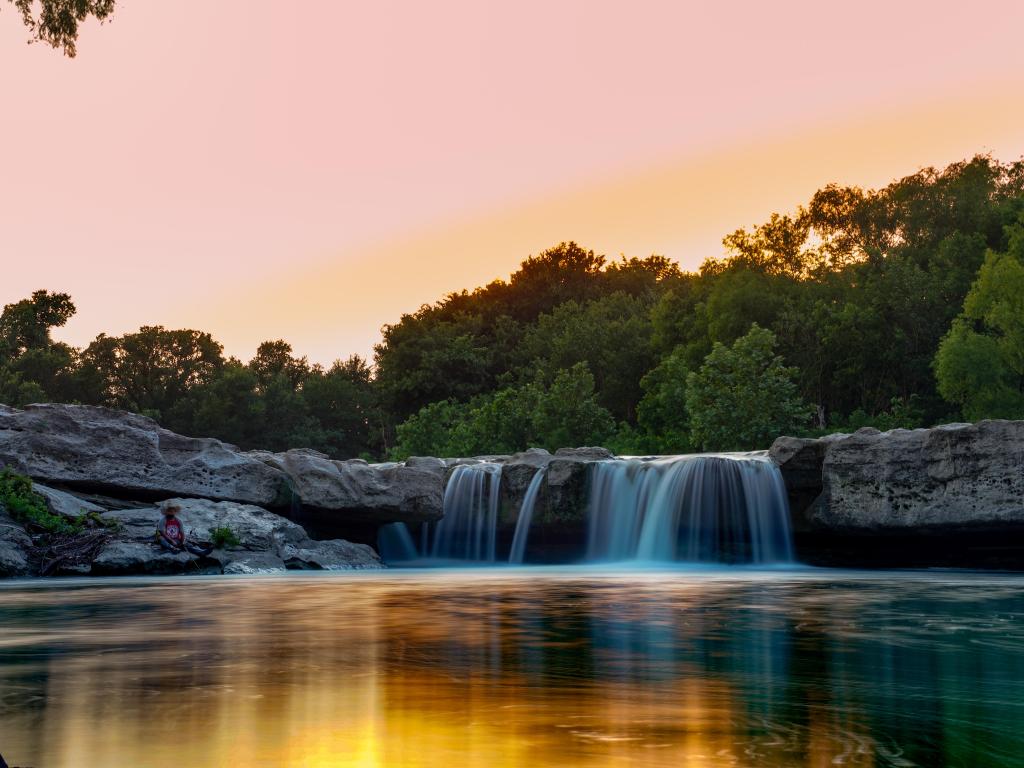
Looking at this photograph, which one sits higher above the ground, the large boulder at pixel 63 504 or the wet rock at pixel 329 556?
the large boulder at pixel 63 504

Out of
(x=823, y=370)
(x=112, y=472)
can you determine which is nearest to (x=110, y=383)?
(x=823, y=370)

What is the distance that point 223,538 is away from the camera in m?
20.8

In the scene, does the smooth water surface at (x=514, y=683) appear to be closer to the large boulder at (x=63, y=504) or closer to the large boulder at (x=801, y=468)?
the large boulder at (x=63, y=504)

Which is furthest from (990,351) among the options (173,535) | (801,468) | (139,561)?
(139,561)

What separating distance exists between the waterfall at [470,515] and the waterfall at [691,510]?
2.46m

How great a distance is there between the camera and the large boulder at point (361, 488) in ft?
78.3

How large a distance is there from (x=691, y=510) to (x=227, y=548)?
30.2 ft

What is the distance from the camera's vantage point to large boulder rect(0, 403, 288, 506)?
2259 cm

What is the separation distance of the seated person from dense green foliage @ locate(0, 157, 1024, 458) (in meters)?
10.5

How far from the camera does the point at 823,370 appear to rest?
44344 mm

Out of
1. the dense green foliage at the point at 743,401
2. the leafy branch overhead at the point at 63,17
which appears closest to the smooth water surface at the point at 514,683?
the leafy branch overhead at the point at 63,17

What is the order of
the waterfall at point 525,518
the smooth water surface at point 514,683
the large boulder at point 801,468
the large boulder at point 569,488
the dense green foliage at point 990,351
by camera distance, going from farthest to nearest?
the dense green foliage at point 990,351
the waterfall at point 525,518
the large boulder at point 569,488
the large boulder at point 801,468
the smooth water surface at point 514,683

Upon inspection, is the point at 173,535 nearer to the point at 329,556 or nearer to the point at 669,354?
the point at 329,556

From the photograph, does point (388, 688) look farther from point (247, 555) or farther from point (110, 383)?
point (110, 383)
